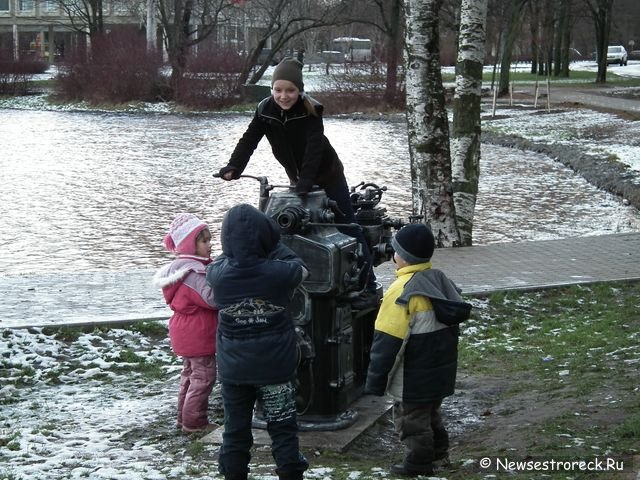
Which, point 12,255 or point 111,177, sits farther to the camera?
point 111,177

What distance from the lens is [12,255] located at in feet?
44.1

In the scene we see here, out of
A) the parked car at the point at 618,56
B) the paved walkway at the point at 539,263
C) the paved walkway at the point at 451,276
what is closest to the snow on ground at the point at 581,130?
the paved walkway at the point at 539,263

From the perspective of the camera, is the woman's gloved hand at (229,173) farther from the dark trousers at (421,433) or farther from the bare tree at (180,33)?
the bare tree at (180,33)

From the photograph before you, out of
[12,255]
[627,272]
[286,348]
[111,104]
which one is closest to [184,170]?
[12,255]

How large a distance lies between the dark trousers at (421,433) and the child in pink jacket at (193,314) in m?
1.20

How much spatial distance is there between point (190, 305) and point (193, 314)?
0.06 meters

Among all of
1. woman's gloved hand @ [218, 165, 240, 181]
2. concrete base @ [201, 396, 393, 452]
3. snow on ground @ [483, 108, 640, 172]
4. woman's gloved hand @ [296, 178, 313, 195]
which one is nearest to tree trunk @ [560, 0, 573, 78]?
snow on ground @ [483, 108, 640, 172]

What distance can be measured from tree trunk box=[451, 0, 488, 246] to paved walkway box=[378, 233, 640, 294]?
2.19 feet

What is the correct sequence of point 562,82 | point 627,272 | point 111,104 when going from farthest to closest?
point 562,82, point 111,104, point 627,272

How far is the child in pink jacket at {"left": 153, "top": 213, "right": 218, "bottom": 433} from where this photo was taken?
634cm

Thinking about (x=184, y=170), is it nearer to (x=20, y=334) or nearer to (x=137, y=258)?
(x=137, y=258)

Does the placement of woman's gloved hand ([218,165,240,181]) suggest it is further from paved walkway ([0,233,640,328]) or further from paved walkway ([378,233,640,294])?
paved walkway ([378,233,640,294])

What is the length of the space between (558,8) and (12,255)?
49.9 meters

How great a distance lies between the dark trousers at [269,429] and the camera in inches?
203
